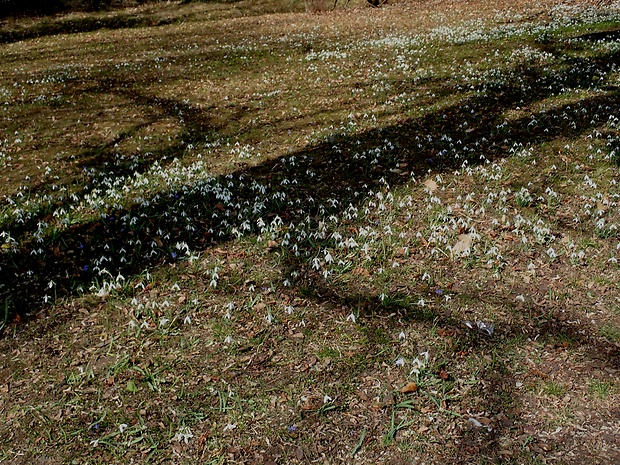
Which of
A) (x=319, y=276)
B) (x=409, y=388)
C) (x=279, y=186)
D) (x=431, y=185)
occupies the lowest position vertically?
(x=409, y=388)

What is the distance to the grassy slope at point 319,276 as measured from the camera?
405 centimetres

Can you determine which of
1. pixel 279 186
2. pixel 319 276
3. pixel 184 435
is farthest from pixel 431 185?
pixel 184 435

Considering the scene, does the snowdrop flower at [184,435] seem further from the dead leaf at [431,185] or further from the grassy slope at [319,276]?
the dead leaf at [431,185]

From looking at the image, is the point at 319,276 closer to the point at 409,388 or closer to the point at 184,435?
the point at 409,388

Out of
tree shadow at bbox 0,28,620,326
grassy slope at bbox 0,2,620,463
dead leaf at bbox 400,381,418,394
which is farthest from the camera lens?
tree shadow at bbox 0,28,620,326

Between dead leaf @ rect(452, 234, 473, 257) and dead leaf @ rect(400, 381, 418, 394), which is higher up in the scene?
dead leaf @ rect(452, 234, 473, 257)

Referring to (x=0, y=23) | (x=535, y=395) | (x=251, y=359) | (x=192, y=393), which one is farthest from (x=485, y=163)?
(x=0, y=23)

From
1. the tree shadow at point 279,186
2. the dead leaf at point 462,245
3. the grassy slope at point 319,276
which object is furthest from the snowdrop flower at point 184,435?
the dead leaf at point 462,245

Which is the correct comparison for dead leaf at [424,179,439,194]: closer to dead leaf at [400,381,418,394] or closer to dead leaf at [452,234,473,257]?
dead leaf at [452,234,473,257]

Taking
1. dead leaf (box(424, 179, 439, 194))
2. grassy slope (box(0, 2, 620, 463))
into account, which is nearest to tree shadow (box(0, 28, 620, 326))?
grassy slope (box(0, 2, 620, 463))

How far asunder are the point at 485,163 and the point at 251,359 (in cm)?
565

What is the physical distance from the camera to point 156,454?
3875 mm

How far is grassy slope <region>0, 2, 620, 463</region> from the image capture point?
4055mm

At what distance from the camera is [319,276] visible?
590 cm
